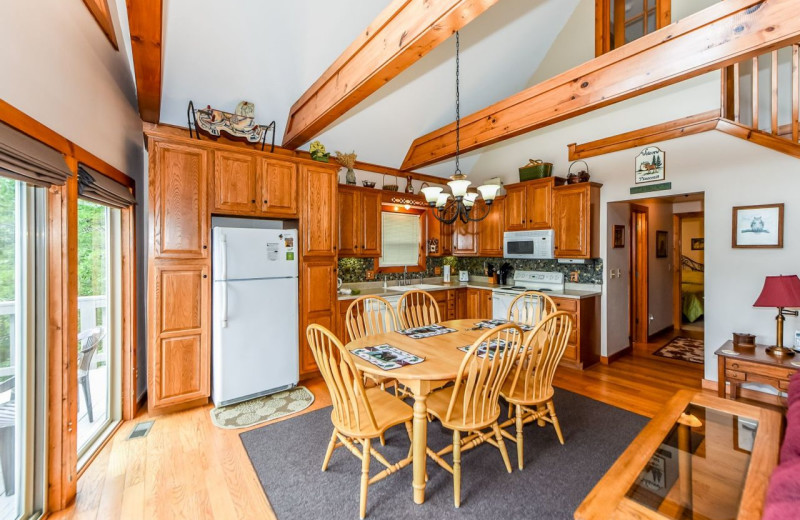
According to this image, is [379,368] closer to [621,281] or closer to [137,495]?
[137,495]

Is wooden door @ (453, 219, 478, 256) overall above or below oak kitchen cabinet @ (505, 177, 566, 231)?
below

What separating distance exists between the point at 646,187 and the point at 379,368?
3.76 m

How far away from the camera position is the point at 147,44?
1904mm

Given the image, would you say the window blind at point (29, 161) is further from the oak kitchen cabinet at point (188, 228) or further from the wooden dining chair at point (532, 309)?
the wooden dining chair at point (532, 309)

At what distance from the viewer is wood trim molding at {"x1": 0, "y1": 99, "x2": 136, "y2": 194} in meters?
1.38

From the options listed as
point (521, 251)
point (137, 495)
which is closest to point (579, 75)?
point (521, 251)

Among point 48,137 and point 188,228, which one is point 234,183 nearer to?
point 188,228

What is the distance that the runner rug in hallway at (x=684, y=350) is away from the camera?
436cm

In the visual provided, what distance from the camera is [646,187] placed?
3.87 metres

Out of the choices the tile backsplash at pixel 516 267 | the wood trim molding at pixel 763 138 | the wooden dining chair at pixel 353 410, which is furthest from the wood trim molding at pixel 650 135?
the wooden dining chair at pixel 353 410

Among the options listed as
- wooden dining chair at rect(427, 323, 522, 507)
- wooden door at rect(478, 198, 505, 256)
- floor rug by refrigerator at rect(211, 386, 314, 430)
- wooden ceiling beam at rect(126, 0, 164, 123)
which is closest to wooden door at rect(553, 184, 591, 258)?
wooden door at rect(478, 198, 505, 256)

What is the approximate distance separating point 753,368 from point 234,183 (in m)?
4.50

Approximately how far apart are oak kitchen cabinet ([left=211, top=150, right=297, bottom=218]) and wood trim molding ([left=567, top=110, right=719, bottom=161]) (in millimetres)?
3347

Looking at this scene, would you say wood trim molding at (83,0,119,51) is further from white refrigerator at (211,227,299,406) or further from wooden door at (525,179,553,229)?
wooden door at (525,179,553,229)
